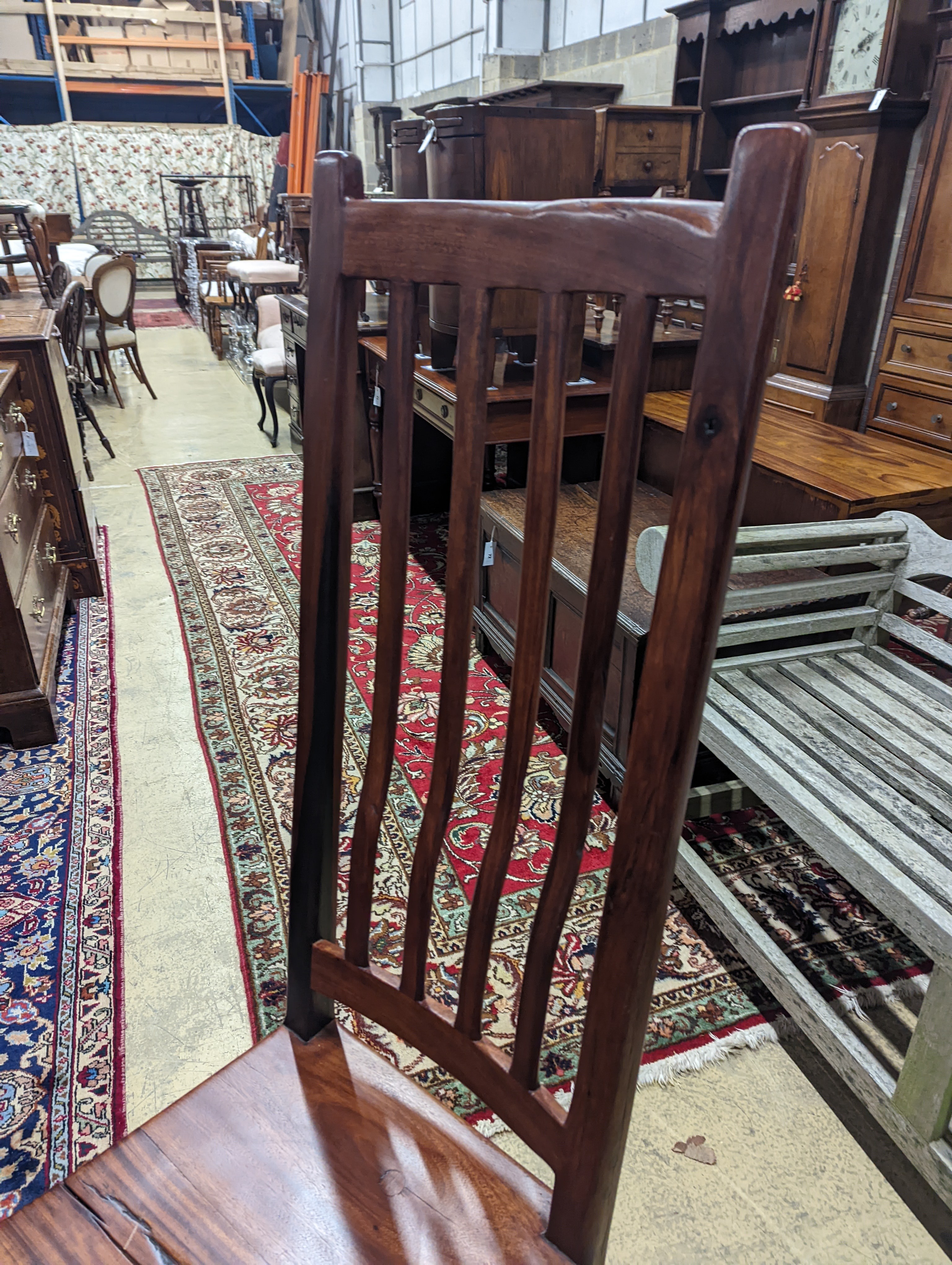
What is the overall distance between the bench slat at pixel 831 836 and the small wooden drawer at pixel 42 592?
6.60ft

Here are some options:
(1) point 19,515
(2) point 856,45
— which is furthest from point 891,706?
(2) point 856,45

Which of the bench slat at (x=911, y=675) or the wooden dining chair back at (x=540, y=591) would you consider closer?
the wooden dining chair back at (x=540, y=591)

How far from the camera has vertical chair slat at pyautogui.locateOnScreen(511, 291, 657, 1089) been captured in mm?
501

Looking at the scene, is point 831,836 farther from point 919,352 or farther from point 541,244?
point 919,352

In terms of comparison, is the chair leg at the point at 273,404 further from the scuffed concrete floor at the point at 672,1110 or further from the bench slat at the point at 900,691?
the bench slat at the point at 900,691

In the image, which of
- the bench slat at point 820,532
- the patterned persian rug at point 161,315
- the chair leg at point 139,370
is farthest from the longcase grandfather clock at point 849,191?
the patterned persian rug at point 161,315

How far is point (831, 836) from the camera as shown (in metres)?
1.40

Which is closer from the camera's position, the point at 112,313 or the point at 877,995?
the point at 877,995

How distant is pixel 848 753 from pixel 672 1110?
0.74 metres

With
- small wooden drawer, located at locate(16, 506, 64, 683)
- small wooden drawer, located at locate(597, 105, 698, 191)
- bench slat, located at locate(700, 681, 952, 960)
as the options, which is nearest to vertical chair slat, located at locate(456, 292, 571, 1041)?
bench slat, located at locate(700, 681, 952, 960)

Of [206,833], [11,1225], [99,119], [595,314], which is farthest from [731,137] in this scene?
[99,119]

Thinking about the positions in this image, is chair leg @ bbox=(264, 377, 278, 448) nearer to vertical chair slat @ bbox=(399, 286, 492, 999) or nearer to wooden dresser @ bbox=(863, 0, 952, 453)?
wooden dresser @ bbox=(863, 0, 952, 453)

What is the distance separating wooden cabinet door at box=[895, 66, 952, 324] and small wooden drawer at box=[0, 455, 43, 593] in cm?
345

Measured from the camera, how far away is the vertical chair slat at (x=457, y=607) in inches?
23.5
